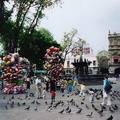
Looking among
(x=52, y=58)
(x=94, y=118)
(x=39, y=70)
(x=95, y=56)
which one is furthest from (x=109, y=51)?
(x=94, y=118)

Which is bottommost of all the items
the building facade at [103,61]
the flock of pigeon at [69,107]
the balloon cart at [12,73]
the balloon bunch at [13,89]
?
the flock of pigeon at [69,107]

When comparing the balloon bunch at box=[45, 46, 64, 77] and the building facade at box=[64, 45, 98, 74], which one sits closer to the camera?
the balloon bunch at box=[45, 46, 64, 77]

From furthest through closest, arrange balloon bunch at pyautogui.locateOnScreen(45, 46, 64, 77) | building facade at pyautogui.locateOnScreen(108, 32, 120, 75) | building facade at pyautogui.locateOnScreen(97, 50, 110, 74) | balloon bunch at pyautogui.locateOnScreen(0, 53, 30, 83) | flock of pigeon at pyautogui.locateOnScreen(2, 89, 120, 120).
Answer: building facade at pyautogui.locateOnScreen(97, 50, 110, 74)
building facade at pyautogui.locateOnScreen(108, 32, 120, 75)
balloon bunch at pyautogui.locateOnScreen(45, 46, 64, 77)
balloon bunch at pyautogui.locateOnScreen(0, 53, 30, 83)
flock of pigeon at pyautogui.locateOnScreen(2, 89, 120, 120)

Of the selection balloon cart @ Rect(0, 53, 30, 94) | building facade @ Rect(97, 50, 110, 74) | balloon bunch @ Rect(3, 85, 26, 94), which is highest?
building facade @ Rect(97, 50, 110, 74)

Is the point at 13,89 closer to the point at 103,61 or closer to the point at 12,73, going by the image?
the point at 12,73

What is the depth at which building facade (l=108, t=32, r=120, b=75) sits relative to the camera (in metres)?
64.6

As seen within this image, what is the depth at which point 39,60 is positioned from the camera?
4997 centimetres

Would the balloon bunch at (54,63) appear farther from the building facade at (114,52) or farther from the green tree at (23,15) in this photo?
the building facade at (114,52)

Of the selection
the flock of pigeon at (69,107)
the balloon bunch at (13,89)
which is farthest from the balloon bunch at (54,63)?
the flock of pigeon at (69,107)

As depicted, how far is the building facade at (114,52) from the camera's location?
6462cm

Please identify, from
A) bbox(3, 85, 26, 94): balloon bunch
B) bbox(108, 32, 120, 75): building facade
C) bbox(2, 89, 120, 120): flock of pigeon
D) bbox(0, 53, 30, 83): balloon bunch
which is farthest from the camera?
bbox(108, 32, 120, 75): building facade

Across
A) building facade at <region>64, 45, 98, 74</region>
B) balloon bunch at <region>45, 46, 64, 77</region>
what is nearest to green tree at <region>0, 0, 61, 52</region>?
balloon bunch at <region>45, 46, 64, 77</region>

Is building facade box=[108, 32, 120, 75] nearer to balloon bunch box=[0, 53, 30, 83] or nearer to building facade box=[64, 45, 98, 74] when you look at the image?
building facade box=[64, 45, 98, 74]

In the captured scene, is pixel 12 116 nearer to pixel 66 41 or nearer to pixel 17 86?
pixel 17 86
